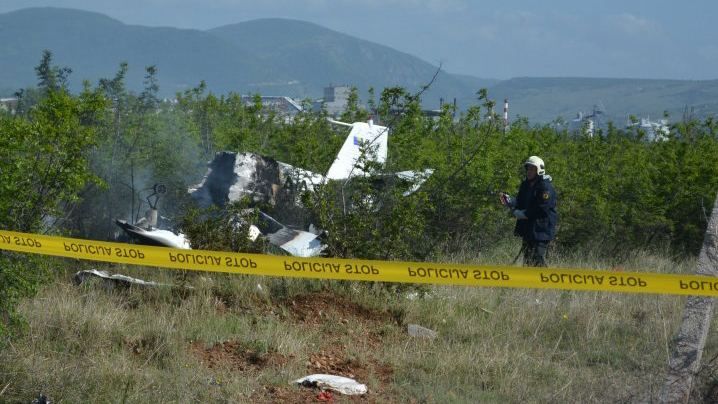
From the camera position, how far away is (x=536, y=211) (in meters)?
11.7

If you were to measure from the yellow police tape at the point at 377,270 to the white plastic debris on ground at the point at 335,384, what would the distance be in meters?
0.73

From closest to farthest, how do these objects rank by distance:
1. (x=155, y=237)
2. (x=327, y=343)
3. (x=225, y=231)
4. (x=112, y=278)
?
(x=327, y=343) → (x=112, y=278) → (x=225, y=231) → (x=155, y=237)

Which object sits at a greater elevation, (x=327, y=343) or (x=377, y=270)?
(x=377, y=270)

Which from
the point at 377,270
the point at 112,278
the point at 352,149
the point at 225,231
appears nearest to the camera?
the point at 377,270

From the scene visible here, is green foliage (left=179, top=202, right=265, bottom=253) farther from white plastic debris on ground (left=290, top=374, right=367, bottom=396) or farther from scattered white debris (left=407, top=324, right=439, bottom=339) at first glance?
white plastic debris on ground (left=290, top=374, right=367, bottom=396)

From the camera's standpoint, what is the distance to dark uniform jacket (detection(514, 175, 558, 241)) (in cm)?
1156

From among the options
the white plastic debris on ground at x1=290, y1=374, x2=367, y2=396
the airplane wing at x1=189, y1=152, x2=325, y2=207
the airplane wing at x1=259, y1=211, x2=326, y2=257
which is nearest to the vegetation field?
the white plastic debris on ground at x1=290, y1=374, x2=367, y2=396

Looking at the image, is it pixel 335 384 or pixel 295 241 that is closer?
pixel 335 384

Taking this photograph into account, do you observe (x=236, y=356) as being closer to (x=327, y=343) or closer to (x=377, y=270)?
(x=327, y=343)

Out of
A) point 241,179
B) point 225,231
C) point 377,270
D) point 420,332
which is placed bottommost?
point 420,332

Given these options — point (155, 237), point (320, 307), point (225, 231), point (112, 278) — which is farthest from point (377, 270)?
point (155, 237)

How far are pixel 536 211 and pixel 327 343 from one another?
4.65 m

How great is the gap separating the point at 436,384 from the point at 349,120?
1524 centimetres

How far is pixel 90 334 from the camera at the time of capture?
7.28 meters
